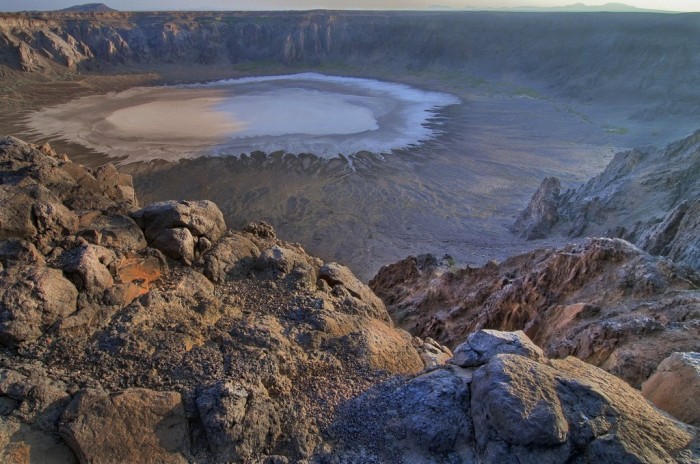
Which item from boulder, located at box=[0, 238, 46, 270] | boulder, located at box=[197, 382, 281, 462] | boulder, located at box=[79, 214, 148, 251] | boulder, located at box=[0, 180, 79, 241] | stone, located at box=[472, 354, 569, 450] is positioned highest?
boulder, located at box=[0, 180, 79, 241]

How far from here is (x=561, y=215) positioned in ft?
68.6

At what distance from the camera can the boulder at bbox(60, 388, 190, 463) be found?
436 centimetres

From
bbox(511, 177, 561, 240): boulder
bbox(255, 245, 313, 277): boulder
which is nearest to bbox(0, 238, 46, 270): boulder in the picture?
bbox(255, 245, 313, 277): boulder

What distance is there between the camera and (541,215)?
20734mm

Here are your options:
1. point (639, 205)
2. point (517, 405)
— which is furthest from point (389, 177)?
point (517, 405)

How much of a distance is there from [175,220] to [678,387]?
7.23 metres

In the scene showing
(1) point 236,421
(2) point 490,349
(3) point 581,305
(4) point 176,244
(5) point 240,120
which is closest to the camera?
(1) point 236,421

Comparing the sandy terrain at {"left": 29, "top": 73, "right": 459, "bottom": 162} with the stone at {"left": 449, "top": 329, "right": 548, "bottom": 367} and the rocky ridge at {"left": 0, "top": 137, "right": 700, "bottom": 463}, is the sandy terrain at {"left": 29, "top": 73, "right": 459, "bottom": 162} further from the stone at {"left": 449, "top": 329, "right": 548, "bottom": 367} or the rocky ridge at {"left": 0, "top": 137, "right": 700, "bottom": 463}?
the stone at {"left": 449, "top": 329, "right": 548, "bottom": 367}

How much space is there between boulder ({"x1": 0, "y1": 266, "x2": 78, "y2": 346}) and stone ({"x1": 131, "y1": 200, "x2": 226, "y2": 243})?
1727 mm

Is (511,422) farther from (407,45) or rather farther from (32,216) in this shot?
(407,45)

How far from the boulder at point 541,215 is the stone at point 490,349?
1520 cm

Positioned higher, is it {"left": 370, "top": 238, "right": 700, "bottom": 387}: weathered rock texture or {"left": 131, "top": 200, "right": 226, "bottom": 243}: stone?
{"left": 131, "top": 200, "right": 226, "bottom": 243}: stone

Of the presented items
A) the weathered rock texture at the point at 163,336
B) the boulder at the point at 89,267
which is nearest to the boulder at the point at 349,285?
the weathered rock texture at the point at 163,336

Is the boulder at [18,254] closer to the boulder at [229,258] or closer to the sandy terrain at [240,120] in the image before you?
the boulder at [229,258]
